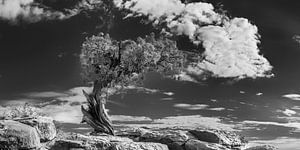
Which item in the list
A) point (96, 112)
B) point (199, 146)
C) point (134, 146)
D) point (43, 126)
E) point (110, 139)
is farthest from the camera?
point (96, 112)

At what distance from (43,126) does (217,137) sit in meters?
14.3

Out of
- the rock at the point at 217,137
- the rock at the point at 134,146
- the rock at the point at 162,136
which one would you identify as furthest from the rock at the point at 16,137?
the rock at the point at 217,137

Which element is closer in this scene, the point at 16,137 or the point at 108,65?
the point at 16,137

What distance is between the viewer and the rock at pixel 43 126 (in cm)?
2180

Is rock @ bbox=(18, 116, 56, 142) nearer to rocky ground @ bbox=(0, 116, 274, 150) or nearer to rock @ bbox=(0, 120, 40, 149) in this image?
rocky ground @ bbox=(0, 116, 274, 150)

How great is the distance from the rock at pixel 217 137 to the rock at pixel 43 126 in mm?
12659

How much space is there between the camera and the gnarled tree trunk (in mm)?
33750

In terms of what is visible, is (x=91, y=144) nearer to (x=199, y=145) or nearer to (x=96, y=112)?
(x=199, y=145)

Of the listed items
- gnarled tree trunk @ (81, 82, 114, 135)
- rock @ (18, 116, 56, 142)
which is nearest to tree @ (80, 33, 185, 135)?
gnarled tree trunk @ (81, 82, 114, 135)

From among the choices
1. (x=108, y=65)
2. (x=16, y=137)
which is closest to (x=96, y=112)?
(x=108, y=65)

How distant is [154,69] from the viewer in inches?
1417

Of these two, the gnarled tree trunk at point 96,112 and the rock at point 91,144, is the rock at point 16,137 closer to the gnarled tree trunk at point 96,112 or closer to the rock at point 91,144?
the rock at point 91,144

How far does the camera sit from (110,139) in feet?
85.3

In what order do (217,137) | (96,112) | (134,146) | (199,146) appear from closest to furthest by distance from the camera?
(134,146) → (199,146) → (217,137) → (96,112)
